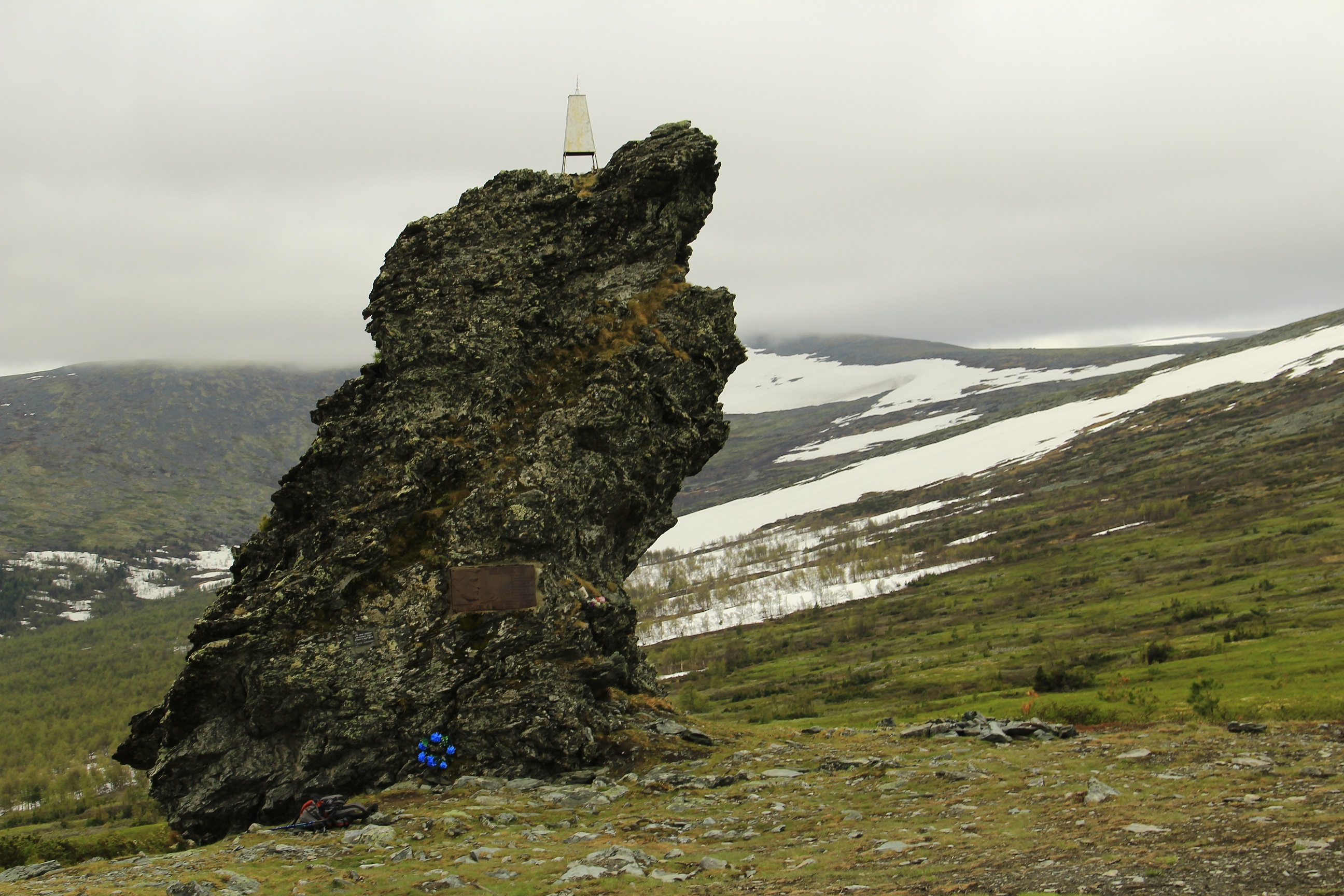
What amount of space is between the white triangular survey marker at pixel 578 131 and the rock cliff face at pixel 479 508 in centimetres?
717

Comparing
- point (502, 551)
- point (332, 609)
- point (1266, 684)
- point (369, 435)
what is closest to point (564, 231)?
point (369, 435)

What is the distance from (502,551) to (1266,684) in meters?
39.4

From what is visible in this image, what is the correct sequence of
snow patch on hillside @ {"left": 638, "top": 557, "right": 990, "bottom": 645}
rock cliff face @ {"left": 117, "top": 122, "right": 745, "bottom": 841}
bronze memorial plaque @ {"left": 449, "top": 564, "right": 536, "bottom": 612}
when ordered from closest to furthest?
rock cliff face @ {"left": 117, "top": 122, "right": 745, "bottom": 841}, bronze memorial plaque @ {"left": 449, "top": 564, "right": 536, "bottom": 612}, snow patch on hillside @ {"left": 638, "top": 557, "right": 990, "bottom": 645}

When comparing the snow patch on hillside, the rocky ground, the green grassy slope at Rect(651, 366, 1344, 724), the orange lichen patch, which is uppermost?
the orange lichen patch

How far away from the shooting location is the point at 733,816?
19.4 m

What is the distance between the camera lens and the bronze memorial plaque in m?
24.8

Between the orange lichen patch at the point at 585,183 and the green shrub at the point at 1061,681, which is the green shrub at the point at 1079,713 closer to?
the green shrub at the point at 1061,681

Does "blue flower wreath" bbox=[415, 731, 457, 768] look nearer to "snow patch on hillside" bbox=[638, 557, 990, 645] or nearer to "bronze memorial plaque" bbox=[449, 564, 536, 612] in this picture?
"bronze memorial plaque" bbox=[449, 564, 536, 612]

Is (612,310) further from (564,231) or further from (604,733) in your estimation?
(604,733)

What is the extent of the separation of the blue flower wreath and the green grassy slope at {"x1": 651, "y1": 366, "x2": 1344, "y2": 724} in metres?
25.5

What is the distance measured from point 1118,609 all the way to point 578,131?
86.1 meters

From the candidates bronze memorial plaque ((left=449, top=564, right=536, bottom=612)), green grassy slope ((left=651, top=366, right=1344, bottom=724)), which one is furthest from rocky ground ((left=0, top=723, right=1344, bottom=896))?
green grassy slope ((left=651, top=366, right=1344, bottom=724))

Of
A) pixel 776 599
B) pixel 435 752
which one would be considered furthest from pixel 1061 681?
pixel 776 599

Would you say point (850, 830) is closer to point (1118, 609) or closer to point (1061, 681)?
point (1061, 681)
